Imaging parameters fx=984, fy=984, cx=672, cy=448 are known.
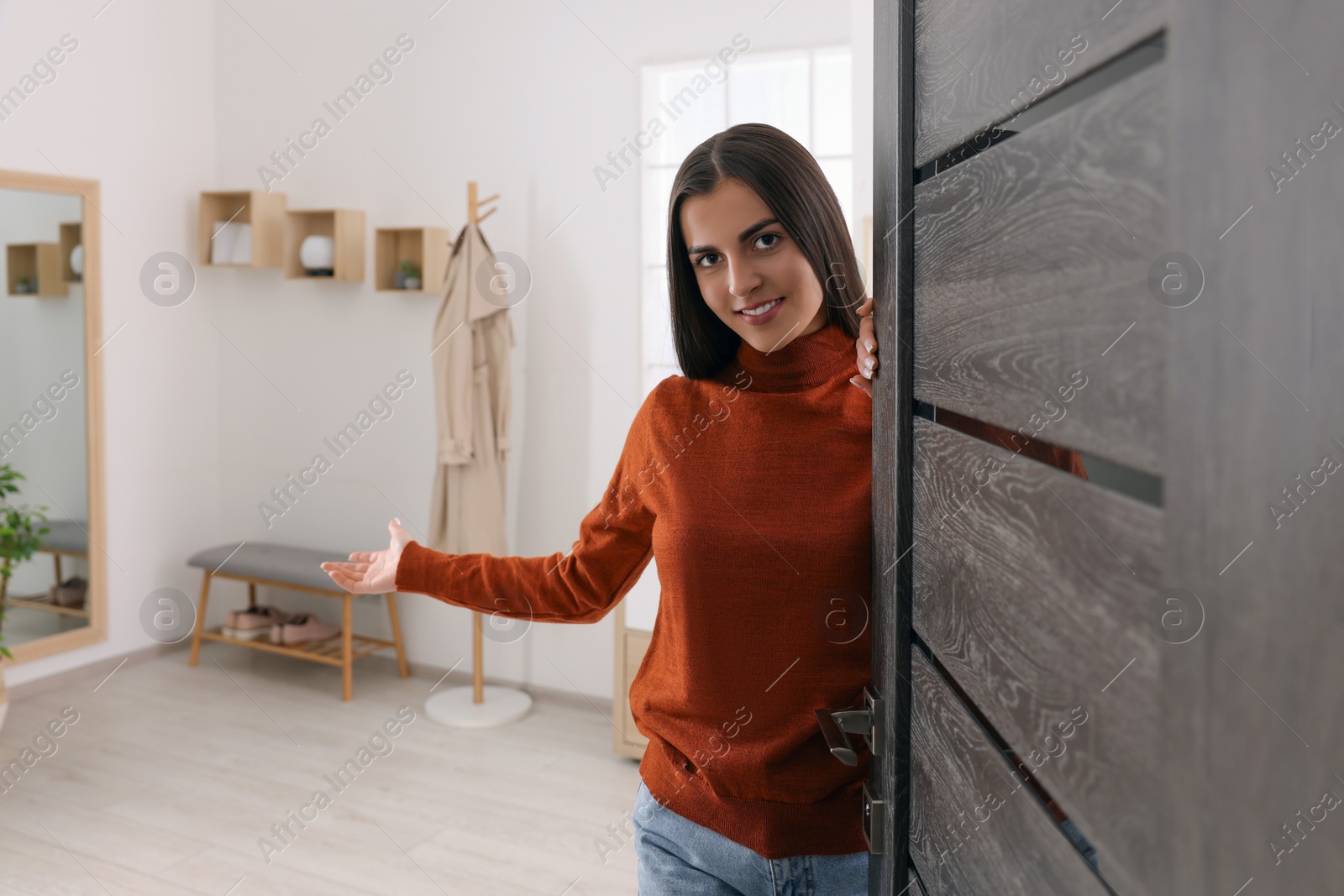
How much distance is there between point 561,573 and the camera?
1.30 metres

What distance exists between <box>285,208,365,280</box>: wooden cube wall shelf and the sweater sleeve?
3.01 metres

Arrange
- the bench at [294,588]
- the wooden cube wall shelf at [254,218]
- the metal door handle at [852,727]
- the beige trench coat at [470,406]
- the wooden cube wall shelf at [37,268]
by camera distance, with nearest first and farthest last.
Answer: the metal door handle at [852,727], the beige trench coat at [470,406], the wooden cube wall shelf at [37,268], the bench at [294,588], the wooden cube wall shelf at [254,218]

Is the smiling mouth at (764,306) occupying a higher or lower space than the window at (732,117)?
lower

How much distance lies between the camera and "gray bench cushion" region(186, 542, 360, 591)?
3.94 metres

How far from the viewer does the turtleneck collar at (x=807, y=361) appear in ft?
3.85

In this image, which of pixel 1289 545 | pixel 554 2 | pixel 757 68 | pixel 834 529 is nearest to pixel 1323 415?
pixel 1289 545

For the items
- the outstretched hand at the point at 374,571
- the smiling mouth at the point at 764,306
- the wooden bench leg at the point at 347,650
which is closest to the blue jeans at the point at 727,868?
the outstretched hand at the point at 374,571

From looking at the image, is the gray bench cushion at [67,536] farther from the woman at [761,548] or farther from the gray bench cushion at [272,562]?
the woman at [761,548]

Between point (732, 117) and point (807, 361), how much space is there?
2444mm

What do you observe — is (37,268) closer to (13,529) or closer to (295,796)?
(13,529)

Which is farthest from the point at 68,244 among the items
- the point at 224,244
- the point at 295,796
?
the point at 295,796

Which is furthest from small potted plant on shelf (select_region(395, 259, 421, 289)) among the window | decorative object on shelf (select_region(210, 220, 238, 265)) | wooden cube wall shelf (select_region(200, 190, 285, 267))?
the window

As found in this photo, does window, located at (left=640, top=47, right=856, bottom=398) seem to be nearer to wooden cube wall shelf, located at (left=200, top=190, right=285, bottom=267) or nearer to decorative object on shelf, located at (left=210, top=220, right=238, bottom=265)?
wooden cube wall shelf, located at (left=200, top=190, right=285, bottom=267)

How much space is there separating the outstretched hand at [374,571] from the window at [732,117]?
6.15ft
